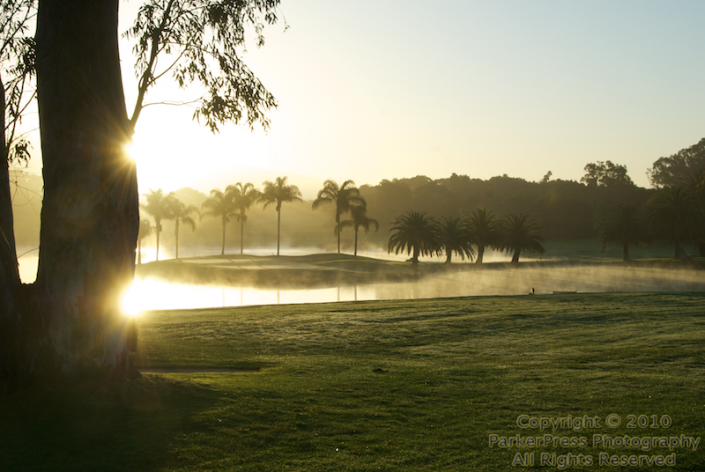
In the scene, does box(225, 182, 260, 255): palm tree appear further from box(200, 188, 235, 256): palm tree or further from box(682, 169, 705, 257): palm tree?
box(682, 169, 705, 257): palm tree

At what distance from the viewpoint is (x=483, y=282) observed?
41406mm

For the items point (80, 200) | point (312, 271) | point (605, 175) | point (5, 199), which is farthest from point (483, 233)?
point (605, 175)

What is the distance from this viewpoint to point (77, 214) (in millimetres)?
7680

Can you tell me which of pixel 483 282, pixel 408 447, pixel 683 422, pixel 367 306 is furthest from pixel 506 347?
pixel 483 282

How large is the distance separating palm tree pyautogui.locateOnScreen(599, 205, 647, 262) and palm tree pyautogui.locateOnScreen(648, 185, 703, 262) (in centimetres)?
210

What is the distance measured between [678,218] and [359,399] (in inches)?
2117

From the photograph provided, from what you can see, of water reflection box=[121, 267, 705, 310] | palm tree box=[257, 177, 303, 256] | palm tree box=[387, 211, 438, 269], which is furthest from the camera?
palm tree box=[257, 177, 303, 256]

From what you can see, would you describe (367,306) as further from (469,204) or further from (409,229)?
(469,204)

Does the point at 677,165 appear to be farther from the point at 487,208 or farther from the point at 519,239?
the point at 519,239

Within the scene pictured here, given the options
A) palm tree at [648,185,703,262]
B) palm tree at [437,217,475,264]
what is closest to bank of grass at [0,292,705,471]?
palm tree at [437,217,475,264]

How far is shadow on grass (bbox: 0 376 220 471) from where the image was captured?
5.67 m

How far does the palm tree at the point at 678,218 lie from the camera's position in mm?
51312

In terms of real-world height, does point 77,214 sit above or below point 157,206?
below

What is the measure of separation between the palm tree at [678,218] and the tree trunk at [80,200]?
55813 millimetres
